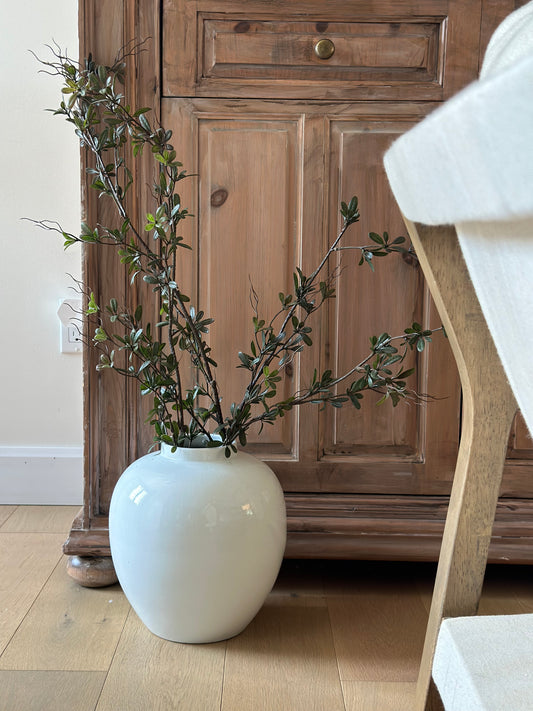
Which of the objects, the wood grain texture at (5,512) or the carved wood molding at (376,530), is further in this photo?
the wood grain texture at (5,512)

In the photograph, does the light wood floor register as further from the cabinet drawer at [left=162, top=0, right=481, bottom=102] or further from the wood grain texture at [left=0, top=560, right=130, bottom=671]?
the cabinet drawer at [left=162, top=0, right=481, bottom=102]

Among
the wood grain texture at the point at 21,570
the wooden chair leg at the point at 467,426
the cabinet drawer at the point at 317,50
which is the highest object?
the cabinet drawer at the point at 317,50

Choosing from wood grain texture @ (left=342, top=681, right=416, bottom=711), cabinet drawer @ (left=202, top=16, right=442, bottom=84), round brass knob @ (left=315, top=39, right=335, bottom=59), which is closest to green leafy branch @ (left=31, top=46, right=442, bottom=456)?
cabinet drawer @ (left=202, top=16, right=442, bottom=84)

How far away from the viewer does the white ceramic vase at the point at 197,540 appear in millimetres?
1050

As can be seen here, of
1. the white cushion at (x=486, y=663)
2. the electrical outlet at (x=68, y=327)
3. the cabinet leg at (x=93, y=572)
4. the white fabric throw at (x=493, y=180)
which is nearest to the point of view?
the white fabric throw at (x=493, y=180)

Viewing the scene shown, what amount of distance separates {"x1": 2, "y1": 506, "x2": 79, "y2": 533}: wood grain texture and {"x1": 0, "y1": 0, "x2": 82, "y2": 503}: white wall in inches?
1.5

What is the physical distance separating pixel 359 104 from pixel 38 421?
110 centimetres

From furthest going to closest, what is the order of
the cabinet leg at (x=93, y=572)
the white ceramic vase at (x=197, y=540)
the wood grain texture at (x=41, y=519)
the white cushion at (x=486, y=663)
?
the wood grain texture at (x=41, y=519)
the cabinet leg at (x=93, y=572)
the white ceramic vase at (x=197, y=540)
the white cushion at (x=486, y=663)

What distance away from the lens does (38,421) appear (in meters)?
1.80

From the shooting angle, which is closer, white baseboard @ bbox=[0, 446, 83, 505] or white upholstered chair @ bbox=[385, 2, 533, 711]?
white upholstered chair @ bbox=[385, 2, 533, 711]

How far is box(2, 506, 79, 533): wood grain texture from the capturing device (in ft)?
5.32

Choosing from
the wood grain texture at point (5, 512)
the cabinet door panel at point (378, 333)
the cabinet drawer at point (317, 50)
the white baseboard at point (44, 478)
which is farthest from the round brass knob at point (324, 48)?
the wood grain texture at point (5, 512)

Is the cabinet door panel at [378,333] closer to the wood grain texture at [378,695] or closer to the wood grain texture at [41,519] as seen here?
the wood grain texture at [378,695]

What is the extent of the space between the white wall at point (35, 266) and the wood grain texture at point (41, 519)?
38mm
